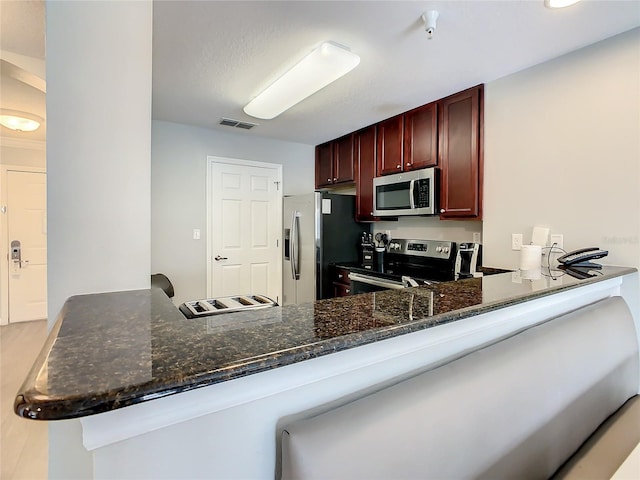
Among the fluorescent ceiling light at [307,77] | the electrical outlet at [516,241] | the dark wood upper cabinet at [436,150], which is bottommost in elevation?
the electrical outlet at [516,241]

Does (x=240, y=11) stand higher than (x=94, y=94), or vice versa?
(x=240, y=11)

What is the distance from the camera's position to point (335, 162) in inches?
160

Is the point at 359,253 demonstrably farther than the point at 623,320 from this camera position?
Yes

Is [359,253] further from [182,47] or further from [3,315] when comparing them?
[3,315]

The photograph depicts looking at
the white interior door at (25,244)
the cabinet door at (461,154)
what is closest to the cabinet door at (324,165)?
the cabinet door at (461,154)

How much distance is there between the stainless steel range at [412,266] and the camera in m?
2.72

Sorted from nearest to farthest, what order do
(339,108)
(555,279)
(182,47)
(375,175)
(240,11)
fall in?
(555,279), (240,11), (182,47), (339,108), (375,175)

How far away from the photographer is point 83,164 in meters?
1.08

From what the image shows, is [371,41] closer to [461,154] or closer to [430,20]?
[430,20]

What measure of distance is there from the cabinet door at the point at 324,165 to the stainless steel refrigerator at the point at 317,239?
0.56m

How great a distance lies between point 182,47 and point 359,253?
103 inches

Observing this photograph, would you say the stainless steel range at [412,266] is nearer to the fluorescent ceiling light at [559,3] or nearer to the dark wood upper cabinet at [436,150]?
the dark wood upper cabinet at [436,150]

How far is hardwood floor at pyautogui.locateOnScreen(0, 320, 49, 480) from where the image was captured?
1.83 meters

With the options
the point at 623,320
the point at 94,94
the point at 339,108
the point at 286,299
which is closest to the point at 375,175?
the point at 339,108
